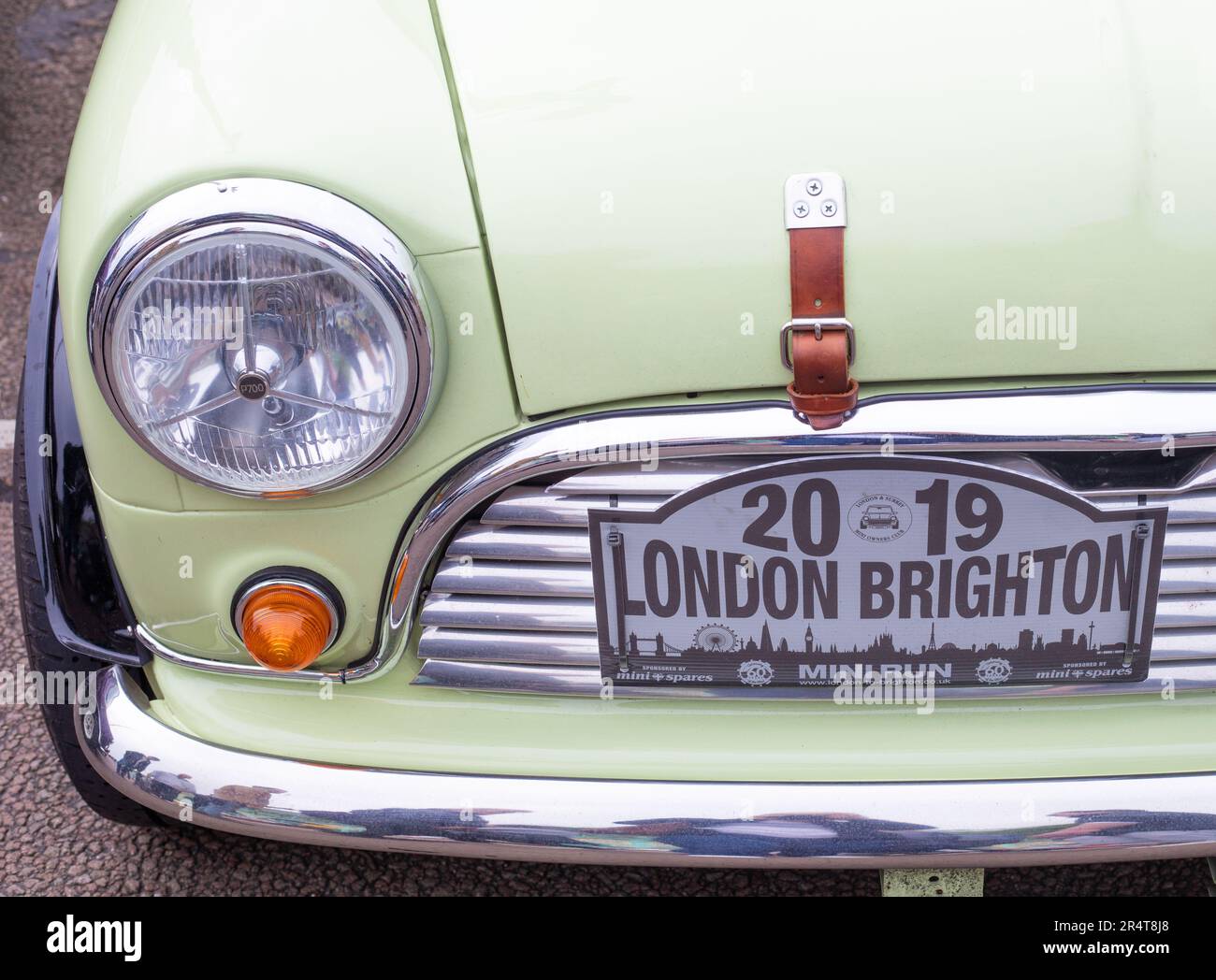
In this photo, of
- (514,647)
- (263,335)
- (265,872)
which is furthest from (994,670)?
(265,872)

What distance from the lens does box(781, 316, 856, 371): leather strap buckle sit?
1200 millimetres

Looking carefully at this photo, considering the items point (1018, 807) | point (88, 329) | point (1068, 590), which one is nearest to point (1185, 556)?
point (1068, 590)

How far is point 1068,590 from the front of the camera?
1.30m

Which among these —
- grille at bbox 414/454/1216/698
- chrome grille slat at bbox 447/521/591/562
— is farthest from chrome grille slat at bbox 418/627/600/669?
chrome grille slat at bbox 447/521/591/562

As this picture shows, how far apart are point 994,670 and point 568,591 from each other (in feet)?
1.60

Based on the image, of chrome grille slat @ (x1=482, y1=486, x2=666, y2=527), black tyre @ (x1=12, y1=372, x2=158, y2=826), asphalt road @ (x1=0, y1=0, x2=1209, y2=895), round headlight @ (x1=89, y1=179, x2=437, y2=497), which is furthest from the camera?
asphalt road @ (x1=0, y1=0, x2=1209, y2=895)

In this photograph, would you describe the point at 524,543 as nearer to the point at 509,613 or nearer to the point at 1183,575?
the point at 509,613

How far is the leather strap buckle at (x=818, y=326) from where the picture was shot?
1.20 m

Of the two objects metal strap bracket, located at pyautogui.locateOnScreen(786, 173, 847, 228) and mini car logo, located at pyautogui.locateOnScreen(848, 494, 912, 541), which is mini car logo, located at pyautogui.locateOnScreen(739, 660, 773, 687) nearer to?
mini car logo, located at pyautogui.locateOnScreen(848, 494, 912, 541)

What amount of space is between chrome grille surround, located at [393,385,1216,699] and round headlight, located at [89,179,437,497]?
13cm
